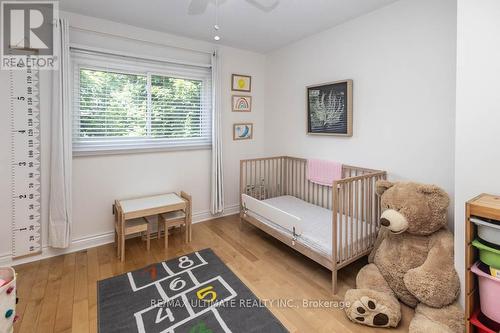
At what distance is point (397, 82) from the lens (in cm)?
234

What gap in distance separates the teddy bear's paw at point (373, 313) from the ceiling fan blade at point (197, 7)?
271 cm

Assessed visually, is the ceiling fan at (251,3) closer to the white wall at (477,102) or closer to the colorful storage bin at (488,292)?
the white wall at (477,102)

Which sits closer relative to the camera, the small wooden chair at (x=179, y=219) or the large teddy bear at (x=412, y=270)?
the large teddy bear at (x=412, y=270)

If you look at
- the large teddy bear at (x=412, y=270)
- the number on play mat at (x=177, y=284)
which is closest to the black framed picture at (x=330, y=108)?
the large teddy bear at (x=412, y=270)

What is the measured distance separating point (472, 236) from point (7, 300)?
8.20ft

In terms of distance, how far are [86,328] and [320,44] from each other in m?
3.40

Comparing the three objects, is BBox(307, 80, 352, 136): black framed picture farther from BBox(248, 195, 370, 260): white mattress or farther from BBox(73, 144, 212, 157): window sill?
BBox(73, 144, 212, 157): window sill

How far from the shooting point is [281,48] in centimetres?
363

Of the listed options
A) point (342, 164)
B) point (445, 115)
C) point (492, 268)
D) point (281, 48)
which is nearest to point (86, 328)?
point (492, 268)

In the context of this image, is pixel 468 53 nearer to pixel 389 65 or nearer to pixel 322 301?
pixel 389 65

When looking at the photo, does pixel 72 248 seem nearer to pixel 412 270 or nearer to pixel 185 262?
pixel 185 262

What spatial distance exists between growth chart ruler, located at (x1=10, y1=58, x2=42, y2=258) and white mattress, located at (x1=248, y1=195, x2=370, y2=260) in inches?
85.0

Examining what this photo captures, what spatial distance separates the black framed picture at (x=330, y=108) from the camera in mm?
2748

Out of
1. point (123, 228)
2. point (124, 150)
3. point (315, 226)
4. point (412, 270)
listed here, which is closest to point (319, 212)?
point (315, 226)
